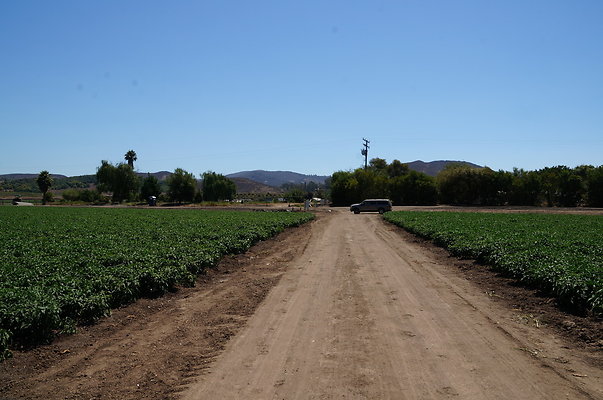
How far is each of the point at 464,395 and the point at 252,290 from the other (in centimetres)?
785

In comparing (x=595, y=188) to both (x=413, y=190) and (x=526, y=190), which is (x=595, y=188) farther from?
(x=413, y=190)

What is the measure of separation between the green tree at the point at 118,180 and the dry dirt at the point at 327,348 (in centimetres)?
10868

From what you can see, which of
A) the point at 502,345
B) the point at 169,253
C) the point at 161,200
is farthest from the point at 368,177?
the point at 502,345

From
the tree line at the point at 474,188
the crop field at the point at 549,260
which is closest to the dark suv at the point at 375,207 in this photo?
the tree line at the point at 474,188

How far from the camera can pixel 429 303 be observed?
11062 millimetres

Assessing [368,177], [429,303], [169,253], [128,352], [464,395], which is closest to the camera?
[464,395]

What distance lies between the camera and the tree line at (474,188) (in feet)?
254

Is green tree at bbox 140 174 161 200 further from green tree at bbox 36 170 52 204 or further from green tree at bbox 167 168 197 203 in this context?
green tree at bbox 36 170 52 204

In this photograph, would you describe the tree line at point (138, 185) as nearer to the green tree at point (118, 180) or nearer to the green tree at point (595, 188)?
the green tree at point (118, 180)

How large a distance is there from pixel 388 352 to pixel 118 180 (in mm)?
116075

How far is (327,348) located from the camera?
768 cm

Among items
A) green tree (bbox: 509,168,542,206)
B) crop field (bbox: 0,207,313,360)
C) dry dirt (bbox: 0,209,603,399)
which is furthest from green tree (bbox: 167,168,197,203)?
dry dirt (bbox: 0,209,603,399)

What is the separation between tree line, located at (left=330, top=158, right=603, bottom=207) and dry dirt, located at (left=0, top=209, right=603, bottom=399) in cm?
7111

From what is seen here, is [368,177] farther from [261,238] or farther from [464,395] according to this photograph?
[464,395]
